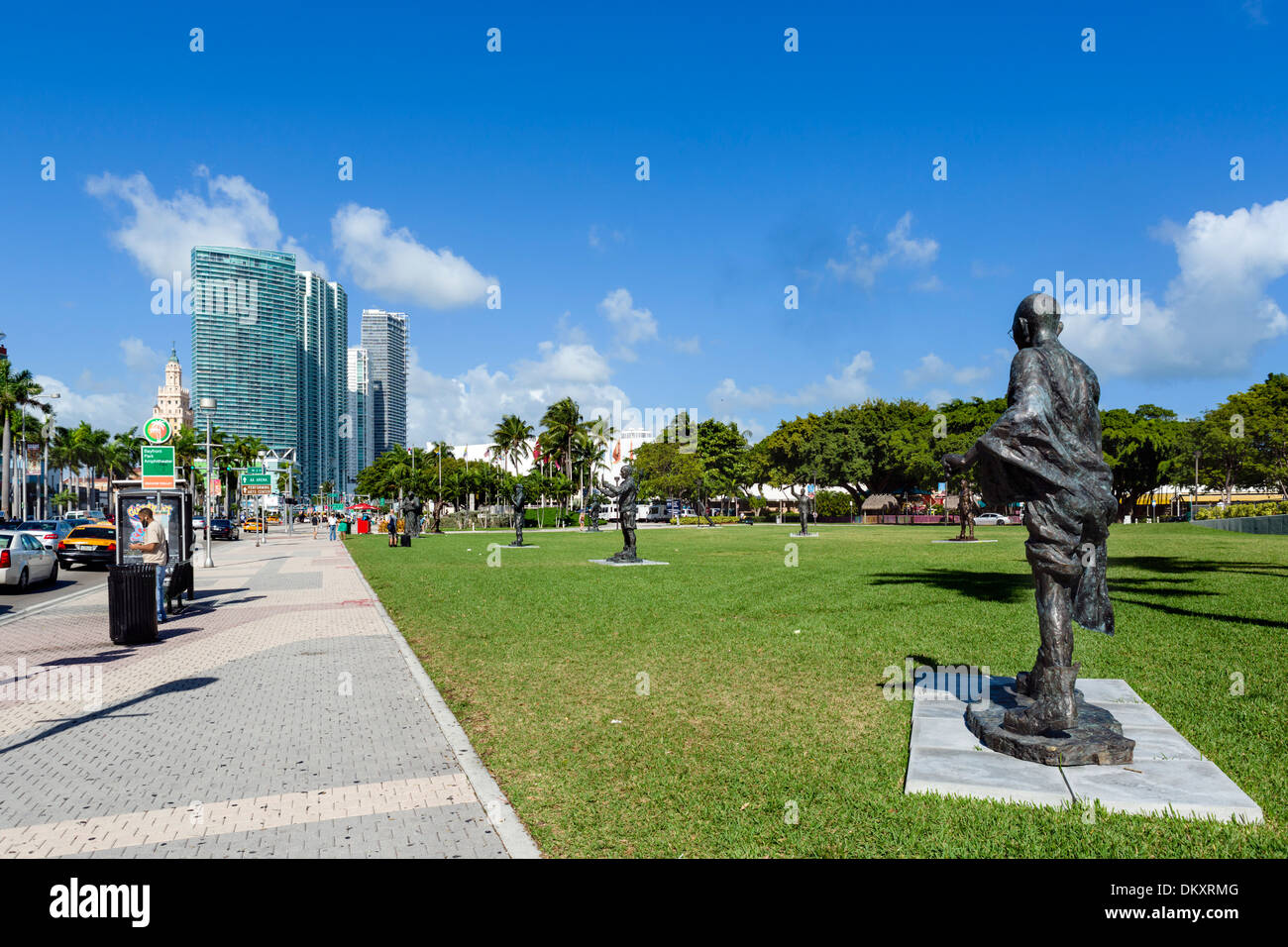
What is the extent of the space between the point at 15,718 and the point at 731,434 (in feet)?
271

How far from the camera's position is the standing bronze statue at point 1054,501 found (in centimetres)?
555

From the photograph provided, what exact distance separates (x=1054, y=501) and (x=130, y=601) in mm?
11954

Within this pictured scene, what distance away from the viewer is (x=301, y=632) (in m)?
12.4

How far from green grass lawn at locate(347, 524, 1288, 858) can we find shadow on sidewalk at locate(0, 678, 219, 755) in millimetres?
2556

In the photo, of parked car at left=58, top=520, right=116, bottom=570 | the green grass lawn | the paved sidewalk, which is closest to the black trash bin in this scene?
the paved sidewalk

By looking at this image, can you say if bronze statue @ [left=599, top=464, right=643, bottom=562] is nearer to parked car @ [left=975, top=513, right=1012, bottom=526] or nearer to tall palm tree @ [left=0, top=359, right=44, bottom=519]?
parked car @ [left=975, top=513, right=1012, bottom=526]

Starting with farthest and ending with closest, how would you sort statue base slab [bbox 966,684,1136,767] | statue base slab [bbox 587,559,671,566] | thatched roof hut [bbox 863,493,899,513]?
1. thatched roof hut [bbox 863,493,899,513]
2. statue base slab [bbox 587,559,671,566]
3. statue base slab [bbox 966,684,1136,767]

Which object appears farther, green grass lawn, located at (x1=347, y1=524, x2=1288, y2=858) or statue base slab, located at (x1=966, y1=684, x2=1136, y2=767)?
statue base slab, located at (x1=966, y1=684, x2=1136, y2=767)

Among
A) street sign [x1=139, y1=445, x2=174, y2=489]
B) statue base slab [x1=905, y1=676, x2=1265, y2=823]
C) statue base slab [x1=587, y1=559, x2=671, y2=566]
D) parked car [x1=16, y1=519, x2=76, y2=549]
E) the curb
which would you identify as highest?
street sign [x1=139, y1=445, x2=174, y2=489]

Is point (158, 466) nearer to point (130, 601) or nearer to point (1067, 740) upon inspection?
point (130, 601)

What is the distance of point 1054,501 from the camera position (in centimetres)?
562

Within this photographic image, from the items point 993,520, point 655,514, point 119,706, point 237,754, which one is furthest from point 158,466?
point 993,520

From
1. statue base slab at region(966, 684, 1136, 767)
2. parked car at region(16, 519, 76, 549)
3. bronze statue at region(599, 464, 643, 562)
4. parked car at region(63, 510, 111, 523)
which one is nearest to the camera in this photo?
statue base slab at region(966, 684, 1136, 767)

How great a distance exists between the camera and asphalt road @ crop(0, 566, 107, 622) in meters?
16.4
